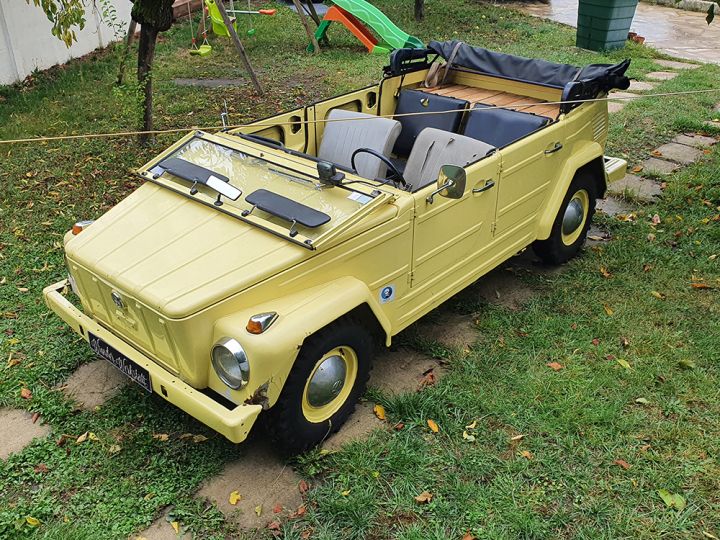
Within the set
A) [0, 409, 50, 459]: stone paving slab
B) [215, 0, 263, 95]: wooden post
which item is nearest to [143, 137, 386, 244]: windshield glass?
[0, 409, 50, 459]: stone paving slab

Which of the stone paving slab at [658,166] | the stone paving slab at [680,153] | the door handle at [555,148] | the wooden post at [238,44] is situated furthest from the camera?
the wooden post at [238,44]

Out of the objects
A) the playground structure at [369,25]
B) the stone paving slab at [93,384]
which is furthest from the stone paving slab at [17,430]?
→ the playground structure at [369,25]

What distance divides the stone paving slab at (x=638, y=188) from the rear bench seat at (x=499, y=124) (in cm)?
241

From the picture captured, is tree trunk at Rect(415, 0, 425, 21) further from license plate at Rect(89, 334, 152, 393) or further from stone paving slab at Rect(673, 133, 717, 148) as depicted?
license plate at Rect(89, 334, 152, 393)

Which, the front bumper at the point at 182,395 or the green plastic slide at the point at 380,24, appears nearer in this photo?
the front bumper at the point at 182,395

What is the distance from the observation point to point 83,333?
3951mm

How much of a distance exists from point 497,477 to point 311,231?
1.71 metres

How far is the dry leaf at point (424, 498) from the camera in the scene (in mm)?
3543

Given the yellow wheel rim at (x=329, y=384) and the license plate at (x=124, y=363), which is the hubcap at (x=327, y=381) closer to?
the yellow wheel rim at (x=329, y=384)

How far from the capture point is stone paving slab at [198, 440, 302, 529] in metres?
3.48

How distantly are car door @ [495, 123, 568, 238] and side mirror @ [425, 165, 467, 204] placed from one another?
33.7 inches

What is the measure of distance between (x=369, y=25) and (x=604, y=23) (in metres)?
4.32

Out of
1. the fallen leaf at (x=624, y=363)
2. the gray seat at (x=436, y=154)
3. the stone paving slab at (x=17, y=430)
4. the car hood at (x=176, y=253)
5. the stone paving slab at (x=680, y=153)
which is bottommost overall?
the stone paving slab at (x=17, y=430)

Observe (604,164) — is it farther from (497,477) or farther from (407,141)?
(497,477)
